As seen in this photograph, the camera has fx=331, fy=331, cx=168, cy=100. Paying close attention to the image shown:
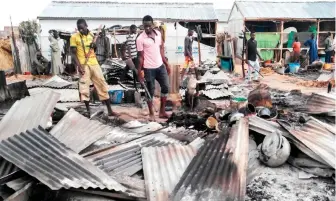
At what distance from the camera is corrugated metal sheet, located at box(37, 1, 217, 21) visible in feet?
65.7

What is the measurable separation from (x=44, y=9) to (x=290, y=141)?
2007 cm

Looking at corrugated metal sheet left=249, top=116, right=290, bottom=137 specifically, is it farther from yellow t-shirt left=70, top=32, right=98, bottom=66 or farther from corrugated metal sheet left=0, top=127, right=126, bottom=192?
yellow t-shirt left=70, top=32, right=98, bottom=66

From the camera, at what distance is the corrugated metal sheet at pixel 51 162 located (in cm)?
289

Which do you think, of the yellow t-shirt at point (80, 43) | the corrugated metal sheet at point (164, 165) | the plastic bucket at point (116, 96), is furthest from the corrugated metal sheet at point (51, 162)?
the plastic bucket at point (116, 96)

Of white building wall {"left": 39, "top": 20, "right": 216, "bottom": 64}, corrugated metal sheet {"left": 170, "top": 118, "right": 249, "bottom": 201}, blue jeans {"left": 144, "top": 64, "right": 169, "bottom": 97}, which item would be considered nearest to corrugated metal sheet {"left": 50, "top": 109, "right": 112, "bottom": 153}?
corrugated metal sheet {"left": 170, "top": 118, "right": 249, "bottom": 201}

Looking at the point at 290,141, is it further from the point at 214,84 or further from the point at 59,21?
the point at 59,21

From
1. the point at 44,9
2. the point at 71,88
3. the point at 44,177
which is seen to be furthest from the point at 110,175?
the point at 44,9

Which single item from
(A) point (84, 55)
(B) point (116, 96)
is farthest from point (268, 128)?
(B) point (116, 96)

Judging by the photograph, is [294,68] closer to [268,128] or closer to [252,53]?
[252,53]

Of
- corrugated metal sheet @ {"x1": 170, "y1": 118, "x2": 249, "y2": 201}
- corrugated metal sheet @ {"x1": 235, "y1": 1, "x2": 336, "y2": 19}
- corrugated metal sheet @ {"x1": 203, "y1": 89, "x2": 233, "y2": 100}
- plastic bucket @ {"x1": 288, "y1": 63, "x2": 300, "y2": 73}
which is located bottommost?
plastic bucket @ {"x1": 288, "y1": 63, "x2": 300, "y2": 73}

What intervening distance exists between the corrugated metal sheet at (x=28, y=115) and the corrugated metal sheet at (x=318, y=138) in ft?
9.98

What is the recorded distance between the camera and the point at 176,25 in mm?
19234

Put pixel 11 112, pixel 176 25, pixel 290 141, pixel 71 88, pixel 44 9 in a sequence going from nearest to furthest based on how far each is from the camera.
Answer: pixel 290 141, pixel 11 112, pixel 71 88, pixel 176 25, pixel 44 9

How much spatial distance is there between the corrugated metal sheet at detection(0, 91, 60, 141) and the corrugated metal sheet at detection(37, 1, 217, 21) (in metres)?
15.8
